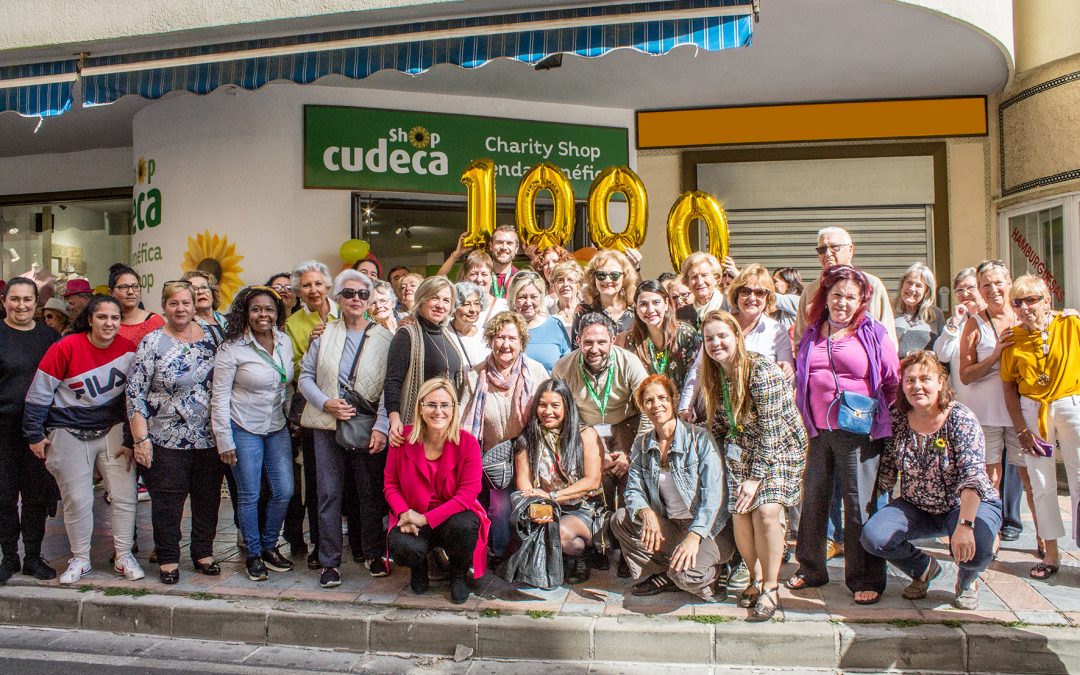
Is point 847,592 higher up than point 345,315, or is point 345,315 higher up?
point 345,315

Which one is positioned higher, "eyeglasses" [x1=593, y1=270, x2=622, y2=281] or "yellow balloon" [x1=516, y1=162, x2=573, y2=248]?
"yellow balloon" [x1=516, y1=162, x2=573, y2=248]

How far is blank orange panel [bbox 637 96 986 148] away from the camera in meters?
10.2

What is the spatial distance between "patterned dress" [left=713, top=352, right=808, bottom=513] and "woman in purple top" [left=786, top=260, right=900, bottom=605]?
0.80ft

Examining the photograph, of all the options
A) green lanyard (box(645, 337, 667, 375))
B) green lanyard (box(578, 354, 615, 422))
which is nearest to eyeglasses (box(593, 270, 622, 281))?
green lanyard (box(645, 337, 667, 375))

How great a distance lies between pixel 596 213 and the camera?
8.01 m

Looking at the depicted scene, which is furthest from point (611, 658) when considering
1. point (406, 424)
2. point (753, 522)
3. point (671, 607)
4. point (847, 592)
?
point (406, 424)

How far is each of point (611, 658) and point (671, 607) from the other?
18.6 inches

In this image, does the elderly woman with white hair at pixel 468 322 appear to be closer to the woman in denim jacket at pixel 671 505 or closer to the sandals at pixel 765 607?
the woman in denim jacket at pixel 671 505

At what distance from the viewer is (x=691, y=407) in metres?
5.10

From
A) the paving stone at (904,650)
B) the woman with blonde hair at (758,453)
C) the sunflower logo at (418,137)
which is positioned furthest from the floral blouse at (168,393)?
the sunflower logo at (418,137)

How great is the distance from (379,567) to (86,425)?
→ 2.00 m

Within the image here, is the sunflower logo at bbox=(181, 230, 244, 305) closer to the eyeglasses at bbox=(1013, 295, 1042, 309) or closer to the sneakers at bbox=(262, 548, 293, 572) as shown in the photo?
the sneakers at bbox=(262, 548, 293, 572)

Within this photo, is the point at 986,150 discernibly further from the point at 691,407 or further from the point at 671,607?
the point at 671,607

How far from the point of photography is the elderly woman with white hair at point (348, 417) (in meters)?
5.17
